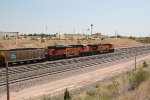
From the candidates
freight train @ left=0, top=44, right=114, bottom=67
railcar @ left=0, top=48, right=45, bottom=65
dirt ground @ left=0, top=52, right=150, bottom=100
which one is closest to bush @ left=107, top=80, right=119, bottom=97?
dirt ground @ left=0, top=52, right=150, bottom=100

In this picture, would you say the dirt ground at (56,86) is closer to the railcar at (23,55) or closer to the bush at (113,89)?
the bush at (113,89)

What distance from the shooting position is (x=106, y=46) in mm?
67750

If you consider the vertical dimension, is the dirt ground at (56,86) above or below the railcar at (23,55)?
below

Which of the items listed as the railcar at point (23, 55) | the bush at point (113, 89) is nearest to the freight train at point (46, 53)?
the railcar at point (23, 55)

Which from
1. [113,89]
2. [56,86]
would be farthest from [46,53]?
[113,89]

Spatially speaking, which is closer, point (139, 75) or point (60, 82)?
point (139, 75)

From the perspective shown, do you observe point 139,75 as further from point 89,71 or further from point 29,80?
point 89,71

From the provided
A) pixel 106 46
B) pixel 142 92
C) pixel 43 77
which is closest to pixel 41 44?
pixel 106 46

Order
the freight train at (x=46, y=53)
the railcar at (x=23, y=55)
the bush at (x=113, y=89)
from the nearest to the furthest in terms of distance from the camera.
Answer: the bush at (x=113, y=89), the railcar at (x=23, y=55), the freight train at (x=46, y=53)

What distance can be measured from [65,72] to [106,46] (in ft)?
110

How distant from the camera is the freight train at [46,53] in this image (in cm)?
3869

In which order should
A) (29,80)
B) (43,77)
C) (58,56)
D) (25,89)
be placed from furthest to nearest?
1. (58,56)
2. (43,77)
3. (29,80)
4. (25,89)

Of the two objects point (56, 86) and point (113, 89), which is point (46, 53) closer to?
point (56, 86)

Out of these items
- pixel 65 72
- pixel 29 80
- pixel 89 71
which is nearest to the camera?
pixel 29 80
